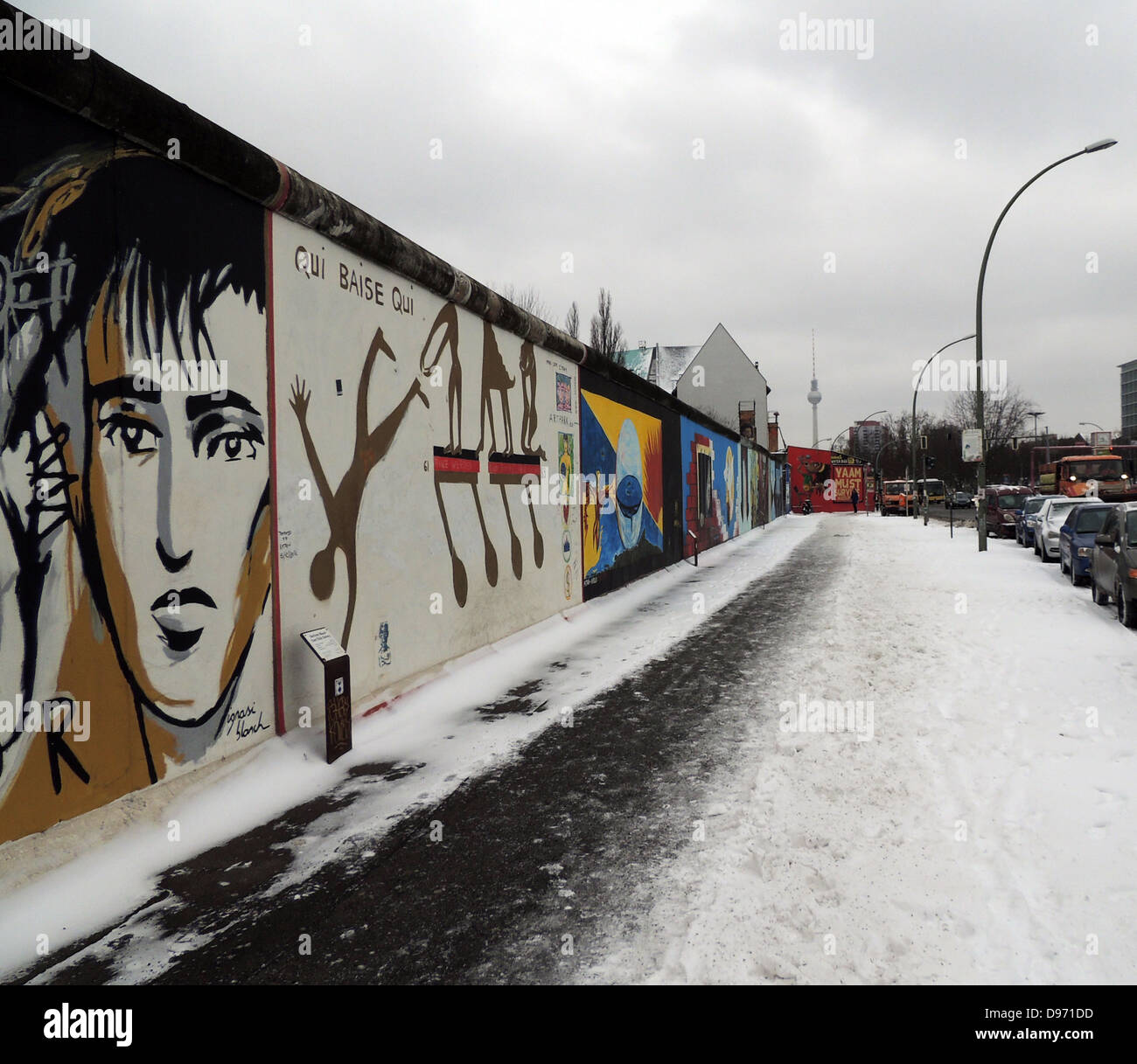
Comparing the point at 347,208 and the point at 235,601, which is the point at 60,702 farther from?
the point at 347,208

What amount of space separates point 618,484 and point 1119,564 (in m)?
7.56

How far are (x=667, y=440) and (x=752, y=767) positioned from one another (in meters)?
13.6

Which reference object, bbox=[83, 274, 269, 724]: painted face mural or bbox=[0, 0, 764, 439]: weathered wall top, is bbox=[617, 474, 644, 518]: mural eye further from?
bbox=[83, 274, 269, 724]: painted face mural

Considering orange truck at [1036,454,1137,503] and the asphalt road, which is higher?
orange truck at [1036,454,1137,503]

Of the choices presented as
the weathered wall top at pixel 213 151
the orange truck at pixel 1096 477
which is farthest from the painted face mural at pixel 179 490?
the orange truck at pixel 1096 477

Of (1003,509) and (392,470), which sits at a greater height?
(392,470)

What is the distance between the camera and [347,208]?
254 inches

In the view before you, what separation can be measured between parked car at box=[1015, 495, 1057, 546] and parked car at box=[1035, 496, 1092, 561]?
122 centimetres

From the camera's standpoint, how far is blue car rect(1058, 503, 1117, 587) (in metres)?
13.2

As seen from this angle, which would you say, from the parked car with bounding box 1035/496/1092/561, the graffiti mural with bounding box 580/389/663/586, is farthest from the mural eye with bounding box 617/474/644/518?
the parked car with bounding box 1035/496/1092/561

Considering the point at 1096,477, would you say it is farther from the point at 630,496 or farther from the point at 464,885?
the point at 464,885

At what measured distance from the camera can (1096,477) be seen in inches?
1079

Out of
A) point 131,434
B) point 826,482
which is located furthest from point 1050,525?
point 826,482
